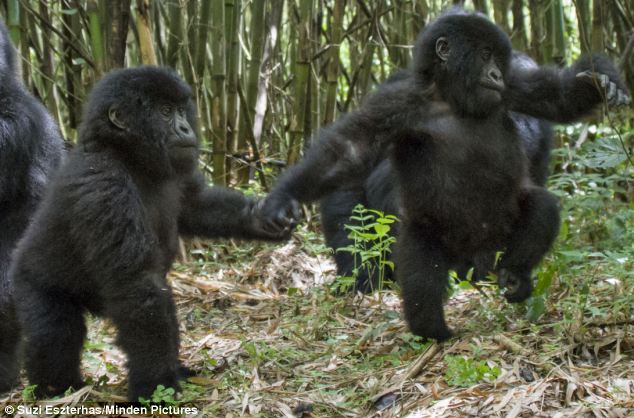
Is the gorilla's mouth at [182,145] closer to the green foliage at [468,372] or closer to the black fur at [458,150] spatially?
the black fur at [458,150]

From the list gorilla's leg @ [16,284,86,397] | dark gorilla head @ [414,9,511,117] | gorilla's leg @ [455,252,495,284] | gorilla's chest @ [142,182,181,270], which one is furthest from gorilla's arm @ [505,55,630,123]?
gorilla's leg @ [16,284,86,397]

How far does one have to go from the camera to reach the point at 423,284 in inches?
174

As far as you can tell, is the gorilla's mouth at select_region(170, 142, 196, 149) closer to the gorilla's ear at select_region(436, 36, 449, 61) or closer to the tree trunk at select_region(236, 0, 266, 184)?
the gorilla's ear at select_region(436, 36, 449, 61)

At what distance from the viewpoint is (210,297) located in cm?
590

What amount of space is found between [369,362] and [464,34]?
1658 mm

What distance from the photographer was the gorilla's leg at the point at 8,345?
4594 millimetres

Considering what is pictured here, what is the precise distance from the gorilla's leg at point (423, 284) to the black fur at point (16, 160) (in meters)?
1.99

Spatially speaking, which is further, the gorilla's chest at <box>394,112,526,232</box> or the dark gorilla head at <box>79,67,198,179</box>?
the gorilla's chest at <box>394,112,526,232</box>

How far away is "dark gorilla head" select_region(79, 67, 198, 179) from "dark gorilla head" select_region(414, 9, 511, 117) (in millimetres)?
1254

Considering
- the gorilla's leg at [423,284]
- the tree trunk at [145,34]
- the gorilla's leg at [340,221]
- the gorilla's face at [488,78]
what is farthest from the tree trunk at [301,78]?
the gorilla's leg at [423,284]

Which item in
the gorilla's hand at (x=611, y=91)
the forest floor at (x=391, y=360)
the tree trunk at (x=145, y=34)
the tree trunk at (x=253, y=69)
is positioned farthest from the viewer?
the tree trunk at (x=253, y=69)

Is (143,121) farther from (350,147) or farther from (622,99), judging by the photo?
(622,99)

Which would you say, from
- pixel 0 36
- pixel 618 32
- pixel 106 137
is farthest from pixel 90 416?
pixel 618 32

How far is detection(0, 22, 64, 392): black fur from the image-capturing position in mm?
4895
